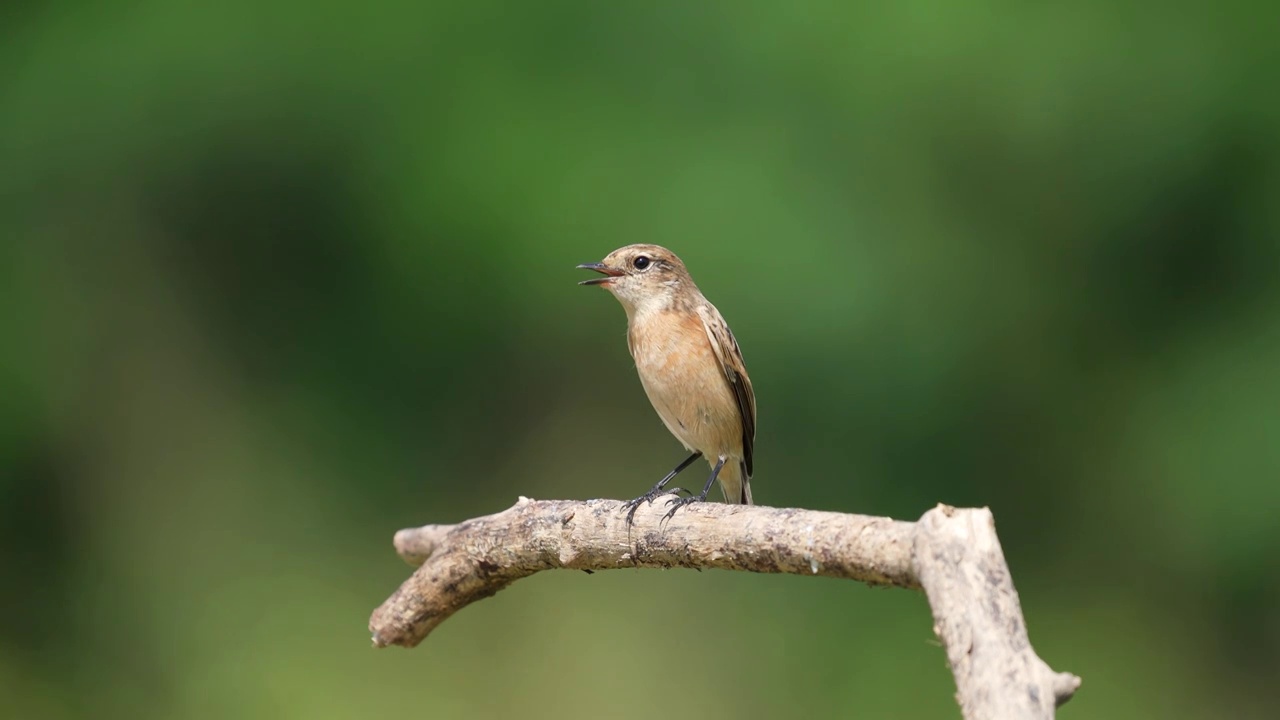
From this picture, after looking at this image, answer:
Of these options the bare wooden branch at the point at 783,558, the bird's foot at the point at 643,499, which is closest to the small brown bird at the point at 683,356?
the bird's foot at the point at 643,499

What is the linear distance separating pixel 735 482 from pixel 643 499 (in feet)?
4.45

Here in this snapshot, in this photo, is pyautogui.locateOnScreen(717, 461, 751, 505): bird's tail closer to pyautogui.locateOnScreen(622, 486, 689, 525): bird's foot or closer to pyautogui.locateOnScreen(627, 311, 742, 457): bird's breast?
pyautogui.locateOnScreen(627, 311, 742, 457): bird's breast

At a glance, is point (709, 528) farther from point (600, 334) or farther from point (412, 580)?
point (600, 334)

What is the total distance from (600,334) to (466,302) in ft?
2.81

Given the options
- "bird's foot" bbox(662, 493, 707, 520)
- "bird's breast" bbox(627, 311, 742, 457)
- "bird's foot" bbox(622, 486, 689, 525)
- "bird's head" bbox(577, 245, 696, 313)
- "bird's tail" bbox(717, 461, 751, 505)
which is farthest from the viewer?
"bird's tail" bbox(717, 461, 751, 505)

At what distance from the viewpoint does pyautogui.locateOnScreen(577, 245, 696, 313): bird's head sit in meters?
4.59

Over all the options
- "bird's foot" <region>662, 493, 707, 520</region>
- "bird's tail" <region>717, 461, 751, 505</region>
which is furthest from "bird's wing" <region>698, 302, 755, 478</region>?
"bird's foot" <region>662, 493, 707, 520</region>

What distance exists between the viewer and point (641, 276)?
4.61 meters

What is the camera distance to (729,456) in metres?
4.60

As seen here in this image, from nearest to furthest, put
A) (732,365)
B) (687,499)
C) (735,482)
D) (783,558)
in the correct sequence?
(783,558), (687,499), (732,365), (735,482)

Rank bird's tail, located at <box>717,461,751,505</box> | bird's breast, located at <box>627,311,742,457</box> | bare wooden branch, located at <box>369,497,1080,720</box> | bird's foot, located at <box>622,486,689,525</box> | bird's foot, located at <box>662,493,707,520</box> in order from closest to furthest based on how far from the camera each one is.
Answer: bare wooden branch, located at <box>369,497,1080,720</box>
bird's foot, located at <box>662,493,707,520</box>
bird's foot, located at <box>622,486,689,525</box>
bird's breast, located at <box>627,311,742,457</box>
bird's tail, located at <box>717,461,751,505</box>

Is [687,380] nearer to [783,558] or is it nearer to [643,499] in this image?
[643,499]

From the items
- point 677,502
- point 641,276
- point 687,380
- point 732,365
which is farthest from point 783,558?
point 641,276

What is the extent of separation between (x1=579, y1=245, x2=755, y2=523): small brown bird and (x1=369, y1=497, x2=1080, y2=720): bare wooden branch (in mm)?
1019
